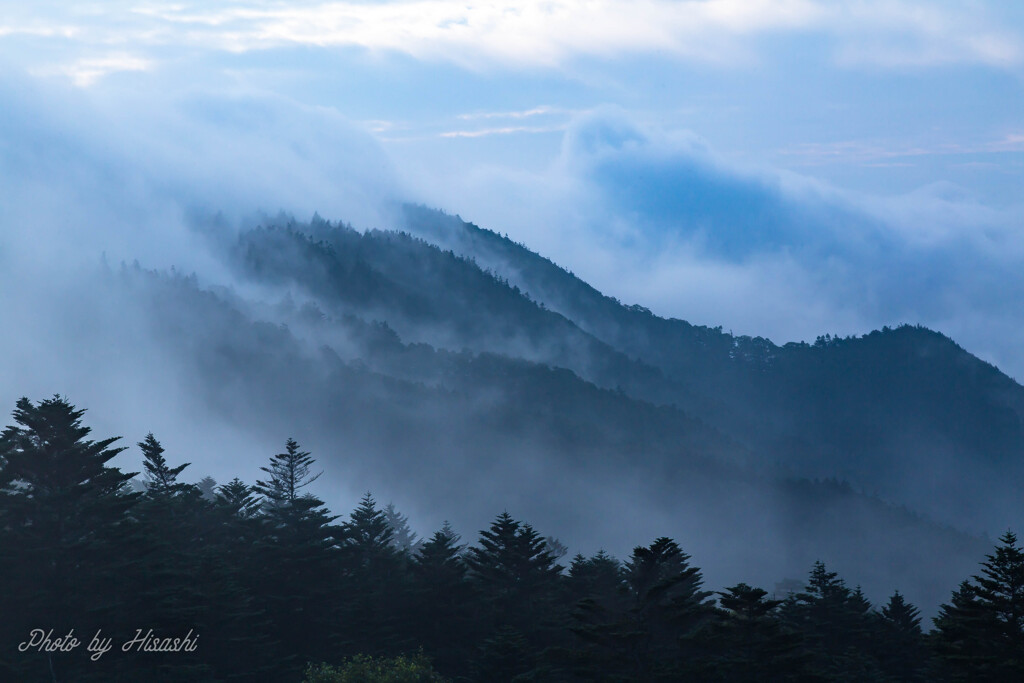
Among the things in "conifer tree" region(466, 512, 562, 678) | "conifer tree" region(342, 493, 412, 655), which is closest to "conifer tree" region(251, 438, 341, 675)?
"conifer tree" region(342, 493, 412, 655)

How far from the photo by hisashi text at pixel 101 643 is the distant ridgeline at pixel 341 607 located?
90 millimetres

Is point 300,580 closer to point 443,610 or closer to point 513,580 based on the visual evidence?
point 443,610

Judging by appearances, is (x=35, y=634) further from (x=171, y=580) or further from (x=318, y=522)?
(x=318, y=522)

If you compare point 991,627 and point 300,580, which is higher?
point 300,580

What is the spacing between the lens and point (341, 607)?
204ft

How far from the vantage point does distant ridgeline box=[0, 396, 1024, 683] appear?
4484 cm

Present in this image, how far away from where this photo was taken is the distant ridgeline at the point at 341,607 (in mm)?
44844

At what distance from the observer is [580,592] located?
6712 centimetres

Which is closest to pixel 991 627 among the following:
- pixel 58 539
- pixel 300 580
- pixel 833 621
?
pixel 833 621

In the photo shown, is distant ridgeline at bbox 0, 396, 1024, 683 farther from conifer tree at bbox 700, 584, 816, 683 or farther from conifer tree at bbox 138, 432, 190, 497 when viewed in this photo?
conifer tree at bbox 138, 432, 190, 497

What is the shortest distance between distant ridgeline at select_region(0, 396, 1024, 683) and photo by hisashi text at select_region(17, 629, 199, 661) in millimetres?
90

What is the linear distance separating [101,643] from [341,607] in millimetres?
16572

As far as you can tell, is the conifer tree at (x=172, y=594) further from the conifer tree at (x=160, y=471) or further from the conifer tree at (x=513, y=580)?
the conifer tree at (x=513, y=580)

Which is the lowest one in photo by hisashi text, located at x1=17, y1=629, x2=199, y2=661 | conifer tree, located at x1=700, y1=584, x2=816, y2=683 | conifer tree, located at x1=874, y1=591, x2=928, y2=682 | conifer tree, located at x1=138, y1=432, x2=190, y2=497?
photo by hisashi text, located at x1=17, y1=629, x2=199, y2=661
